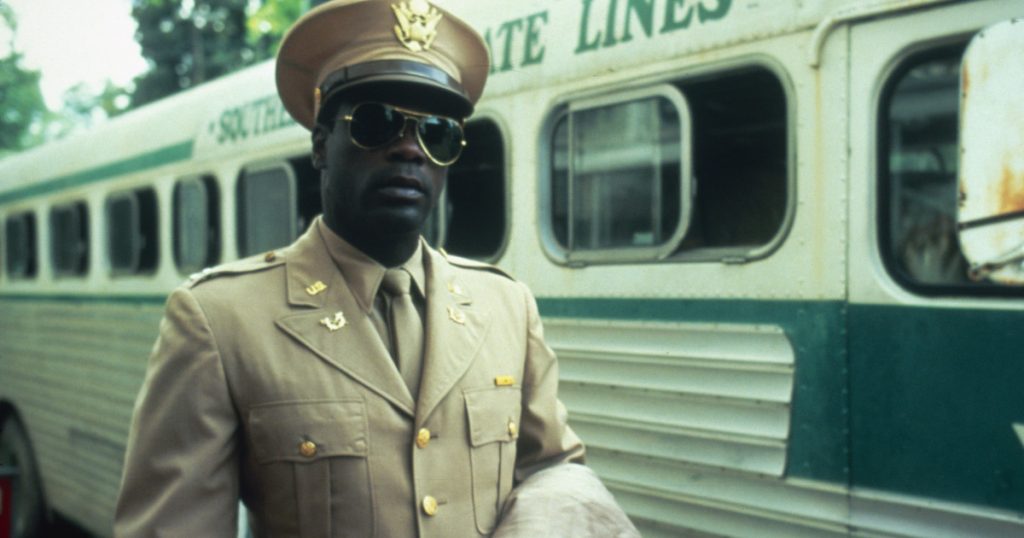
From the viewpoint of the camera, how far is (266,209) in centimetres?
506

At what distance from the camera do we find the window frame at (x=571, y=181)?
312 centimetres

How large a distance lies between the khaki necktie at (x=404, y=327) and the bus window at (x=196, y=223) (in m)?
3.85

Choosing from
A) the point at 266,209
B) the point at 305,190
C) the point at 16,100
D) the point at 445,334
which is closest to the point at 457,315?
the point at 445,334

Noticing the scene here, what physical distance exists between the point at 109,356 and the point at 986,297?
517 cm

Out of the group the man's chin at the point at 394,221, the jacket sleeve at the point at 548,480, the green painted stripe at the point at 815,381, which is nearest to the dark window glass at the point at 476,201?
the green painted stripe at the point at 815,381

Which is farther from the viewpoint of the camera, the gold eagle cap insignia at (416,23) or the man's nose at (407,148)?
the gold eagle cap insignia at (416,23)

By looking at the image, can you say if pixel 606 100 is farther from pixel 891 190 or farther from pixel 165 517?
pixel 165 517

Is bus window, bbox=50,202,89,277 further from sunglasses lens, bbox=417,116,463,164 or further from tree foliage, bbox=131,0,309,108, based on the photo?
tree foliage, bbox=131,0,309,108

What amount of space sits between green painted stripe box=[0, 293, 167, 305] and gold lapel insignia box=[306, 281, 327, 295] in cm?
424

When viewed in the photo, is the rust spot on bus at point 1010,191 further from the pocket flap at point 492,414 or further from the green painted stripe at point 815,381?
the pocket flap at point 492,414

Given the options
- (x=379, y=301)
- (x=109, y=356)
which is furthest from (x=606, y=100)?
(x=109, y=356)

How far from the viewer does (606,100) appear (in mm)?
3340

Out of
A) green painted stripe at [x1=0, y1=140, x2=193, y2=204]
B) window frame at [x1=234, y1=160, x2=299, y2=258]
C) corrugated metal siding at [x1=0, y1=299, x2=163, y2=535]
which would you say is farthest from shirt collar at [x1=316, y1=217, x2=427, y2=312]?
corrugated metal siding at [x1=0, y1=299, x2=163, y2=535]

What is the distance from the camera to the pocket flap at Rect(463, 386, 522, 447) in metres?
1.85
